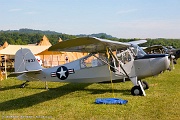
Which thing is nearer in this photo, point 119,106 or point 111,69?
point 119,106

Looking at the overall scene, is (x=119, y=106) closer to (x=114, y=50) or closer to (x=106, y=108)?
(x=106, y=108)

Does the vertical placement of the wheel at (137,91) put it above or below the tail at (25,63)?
below

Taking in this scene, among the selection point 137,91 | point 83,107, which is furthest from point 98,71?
point 83,107

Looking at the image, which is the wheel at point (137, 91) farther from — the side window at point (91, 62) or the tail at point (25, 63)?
the tail at point (25, 63)

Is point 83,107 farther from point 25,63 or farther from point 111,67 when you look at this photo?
point 25,63

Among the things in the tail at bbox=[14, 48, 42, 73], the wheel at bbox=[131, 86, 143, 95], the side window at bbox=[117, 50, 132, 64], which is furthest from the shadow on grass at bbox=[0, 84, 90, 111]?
the wheel at bbox=[131, 86, 143, 95]

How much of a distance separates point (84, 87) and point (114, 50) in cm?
308

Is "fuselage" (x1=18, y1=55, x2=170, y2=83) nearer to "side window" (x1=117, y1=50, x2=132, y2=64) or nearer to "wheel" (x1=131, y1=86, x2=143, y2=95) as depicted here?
"side window" (x1=117, y1=50, x2=132, y2=64)

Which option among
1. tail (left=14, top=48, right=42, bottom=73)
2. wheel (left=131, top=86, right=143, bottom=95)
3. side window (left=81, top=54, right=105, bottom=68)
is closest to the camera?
wheel (left=131, top=86, right=143, bottom=95)

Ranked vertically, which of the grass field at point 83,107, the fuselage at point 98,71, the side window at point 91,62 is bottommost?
the grass field at point 83,107

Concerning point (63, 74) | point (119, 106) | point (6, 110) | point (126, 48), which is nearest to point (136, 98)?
point (119, 106)

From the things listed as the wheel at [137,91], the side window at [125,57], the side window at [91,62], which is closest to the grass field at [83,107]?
the wheel at [137,91]

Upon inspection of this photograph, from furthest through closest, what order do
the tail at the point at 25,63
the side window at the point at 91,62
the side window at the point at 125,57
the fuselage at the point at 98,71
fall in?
the tail at the point at 25,63, the side window at the point at 91,62, the side window at the point at 125,57, the fuselage at the point at 98,71

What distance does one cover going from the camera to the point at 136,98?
8992 millimetres
